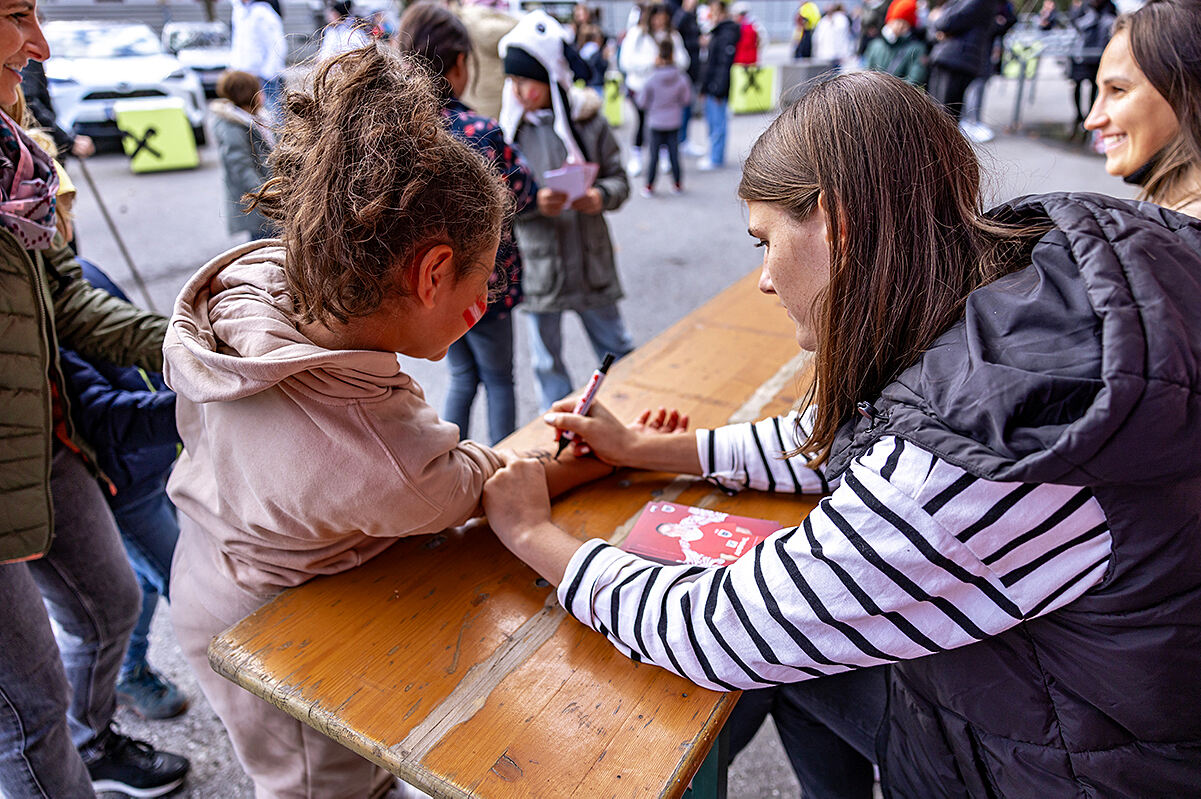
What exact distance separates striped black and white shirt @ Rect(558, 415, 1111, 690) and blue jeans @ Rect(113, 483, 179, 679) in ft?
4.46

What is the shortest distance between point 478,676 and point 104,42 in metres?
10.8

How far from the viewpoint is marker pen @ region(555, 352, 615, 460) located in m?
1.42

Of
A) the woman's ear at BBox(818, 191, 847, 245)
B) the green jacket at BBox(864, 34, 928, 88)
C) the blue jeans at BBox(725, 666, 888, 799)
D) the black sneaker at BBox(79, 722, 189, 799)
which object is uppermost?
the green jacket at BBox(864, 34, 928, 88)

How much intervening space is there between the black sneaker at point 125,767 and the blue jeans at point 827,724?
1314mm

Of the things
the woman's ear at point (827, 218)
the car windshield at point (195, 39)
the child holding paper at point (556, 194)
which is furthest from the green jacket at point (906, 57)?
the car windshield at point (195, 39)

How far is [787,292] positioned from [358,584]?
2.47ft

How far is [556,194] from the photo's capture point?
2.70 m

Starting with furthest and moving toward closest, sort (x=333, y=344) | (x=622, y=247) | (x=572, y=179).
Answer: (x=622, y=247) → (x=572, y=179) → (x=333, y=344)

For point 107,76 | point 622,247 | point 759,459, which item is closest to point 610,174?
point 759,459

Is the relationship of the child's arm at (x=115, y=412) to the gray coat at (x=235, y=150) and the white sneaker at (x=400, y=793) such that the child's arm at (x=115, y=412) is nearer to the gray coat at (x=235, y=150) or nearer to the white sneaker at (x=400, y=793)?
the white sneaker at (x=400, y=793)

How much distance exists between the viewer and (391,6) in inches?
563

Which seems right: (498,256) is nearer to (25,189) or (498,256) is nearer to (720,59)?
(25,189)

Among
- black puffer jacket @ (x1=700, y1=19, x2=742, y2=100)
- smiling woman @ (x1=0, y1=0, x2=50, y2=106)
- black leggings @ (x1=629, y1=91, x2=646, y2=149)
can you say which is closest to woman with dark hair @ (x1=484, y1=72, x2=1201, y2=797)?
smiling woman @ (x1=0, y1=0, x2=50, y2=106)

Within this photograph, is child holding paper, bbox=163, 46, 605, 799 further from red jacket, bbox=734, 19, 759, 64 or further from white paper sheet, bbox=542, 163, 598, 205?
red jacket, bbox=734, 19, 759, 64
